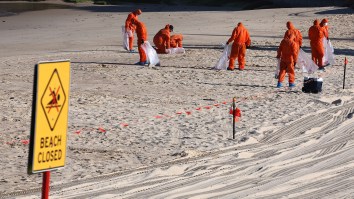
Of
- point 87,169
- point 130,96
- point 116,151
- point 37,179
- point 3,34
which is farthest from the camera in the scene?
point 3,34

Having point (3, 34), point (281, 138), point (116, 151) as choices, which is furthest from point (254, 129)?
point (3, 34)

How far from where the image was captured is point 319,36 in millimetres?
26375

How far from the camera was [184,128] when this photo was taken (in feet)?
61.1

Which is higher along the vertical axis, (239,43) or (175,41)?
(239,43)

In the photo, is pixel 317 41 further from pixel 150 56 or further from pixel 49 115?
pixel 49 115

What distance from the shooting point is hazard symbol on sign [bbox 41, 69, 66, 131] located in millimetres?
7879

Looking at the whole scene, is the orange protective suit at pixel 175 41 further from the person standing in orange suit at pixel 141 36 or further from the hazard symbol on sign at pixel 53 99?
the hazard symbol on sign at pixel 53 99

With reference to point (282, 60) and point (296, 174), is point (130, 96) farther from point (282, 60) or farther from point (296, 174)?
point (296, 174)

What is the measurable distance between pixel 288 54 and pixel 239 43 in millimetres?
3719

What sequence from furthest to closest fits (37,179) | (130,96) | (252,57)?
(252,57), (130,96), (37,179)

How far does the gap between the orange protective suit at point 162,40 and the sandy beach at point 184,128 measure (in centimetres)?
47

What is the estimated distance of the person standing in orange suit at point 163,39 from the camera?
98.9ft

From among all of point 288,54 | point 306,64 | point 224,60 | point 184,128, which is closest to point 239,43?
point 224,60

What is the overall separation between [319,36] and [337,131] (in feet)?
27.9
